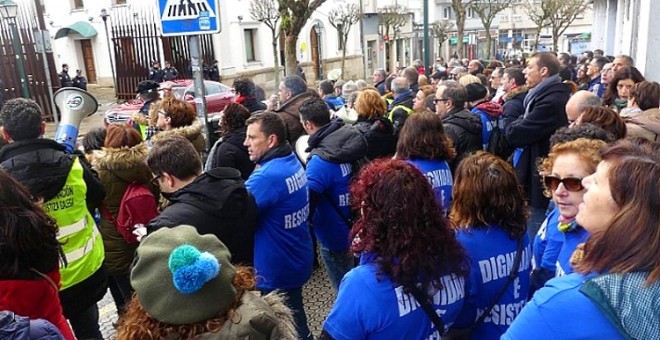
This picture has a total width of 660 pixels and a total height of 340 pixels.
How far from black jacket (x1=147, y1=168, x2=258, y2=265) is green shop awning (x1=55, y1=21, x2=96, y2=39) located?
29523 mm

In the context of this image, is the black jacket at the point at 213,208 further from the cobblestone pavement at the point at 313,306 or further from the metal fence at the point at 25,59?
the metal fence at the point at 25,59

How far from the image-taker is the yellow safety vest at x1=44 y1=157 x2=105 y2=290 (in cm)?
319

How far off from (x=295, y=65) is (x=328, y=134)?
9.18m

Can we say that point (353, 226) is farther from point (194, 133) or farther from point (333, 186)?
point (194, 133)

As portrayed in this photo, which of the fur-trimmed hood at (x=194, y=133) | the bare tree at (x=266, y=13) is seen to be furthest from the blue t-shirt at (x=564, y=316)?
the bare tree at (x=266, y=13)

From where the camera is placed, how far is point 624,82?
229 inches

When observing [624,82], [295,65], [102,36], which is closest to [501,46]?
[102,36]

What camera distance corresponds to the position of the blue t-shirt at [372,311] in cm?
193

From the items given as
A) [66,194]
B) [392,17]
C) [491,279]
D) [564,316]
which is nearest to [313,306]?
[66,194]

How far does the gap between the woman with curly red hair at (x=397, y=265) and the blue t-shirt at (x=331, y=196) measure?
1879mm

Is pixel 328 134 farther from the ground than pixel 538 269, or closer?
farther from the ground

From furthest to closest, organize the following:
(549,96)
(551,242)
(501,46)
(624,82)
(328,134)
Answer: (501,46), (624,82), (549,96), (328,134), (551,242)

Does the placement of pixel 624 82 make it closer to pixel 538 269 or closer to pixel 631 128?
pixel 631 128

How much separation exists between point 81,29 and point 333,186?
29.2 m
